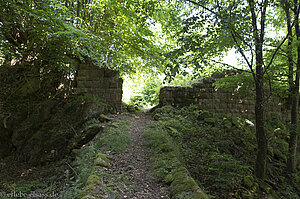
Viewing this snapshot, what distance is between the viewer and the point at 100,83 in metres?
8.66

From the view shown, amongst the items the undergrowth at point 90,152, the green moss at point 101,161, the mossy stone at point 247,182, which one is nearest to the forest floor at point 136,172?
the green moss at point 101,161

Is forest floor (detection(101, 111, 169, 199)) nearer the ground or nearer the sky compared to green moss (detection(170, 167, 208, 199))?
nearer the ground

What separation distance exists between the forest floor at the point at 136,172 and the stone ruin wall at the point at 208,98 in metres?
4.82

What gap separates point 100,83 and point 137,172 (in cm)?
613

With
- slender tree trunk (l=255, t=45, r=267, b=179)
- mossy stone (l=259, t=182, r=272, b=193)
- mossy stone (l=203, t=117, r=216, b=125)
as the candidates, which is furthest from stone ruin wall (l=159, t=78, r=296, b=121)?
mossy stone (l=259, t=182, r=272, b=193)

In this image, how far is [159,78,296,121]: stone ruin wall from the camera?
9.41 m

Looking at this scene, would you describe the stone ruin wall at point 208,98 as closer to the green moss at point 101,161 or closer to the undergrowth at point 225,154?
the undergrowth at point 225,154

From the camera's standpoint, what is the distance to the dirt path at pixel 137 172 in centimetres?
277

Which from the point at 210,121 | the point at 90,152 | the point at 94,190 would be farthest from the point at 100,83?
the point at 94,190

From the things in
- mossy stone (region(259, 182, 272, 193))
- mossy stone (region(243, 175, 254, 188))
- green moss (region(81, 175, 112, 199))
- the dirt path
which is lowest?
mossy stone (region(259, 182, 272, 193))

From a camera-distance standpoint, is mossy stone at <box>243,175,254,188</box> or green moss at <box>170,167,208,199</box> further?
mossy stone at <box>243,175,254,188</box>

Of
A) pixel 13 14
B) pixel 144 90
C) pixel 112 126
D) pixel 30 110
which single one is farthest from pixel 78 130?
pixel 144 90

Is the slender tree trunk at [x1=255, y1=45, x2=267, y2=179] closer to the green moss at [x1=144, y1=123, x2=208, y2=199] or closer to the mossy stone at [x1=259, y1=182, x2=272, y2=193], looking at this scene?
the mossy stone at [x1=259, y1=182, x2=272, y2=193]

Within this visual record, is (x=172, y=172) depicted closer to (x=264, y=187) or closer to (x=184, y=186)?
(x=184, y=186)
